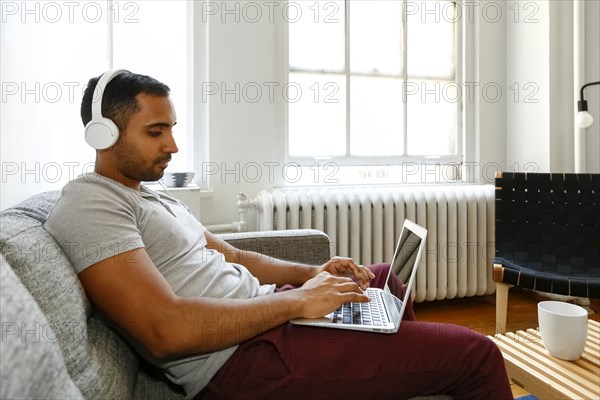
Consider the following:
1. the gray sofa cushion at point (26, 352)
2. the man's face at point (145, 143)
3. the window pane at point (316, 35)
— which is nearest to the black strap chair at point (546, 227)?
the window pane at point (316, 35)

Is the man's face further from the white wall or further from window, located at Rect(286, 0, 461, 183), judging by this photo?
window, located at Rect(286, 0, 461, 183)

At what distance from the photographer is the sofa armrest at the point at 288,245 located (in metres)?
1.55

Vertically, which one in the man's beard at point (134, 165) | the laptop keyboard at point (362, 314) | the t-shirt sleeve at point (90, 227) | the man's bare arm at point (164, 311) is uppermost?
the man's beard at point (134, 165)

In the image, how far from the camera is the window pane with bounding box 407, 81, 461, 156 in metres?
2.75

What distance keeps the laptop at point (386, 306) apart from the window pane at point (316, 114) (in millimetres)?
1263

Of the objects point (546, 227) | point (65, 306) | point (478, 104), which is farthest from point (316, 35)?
point (65, 306)

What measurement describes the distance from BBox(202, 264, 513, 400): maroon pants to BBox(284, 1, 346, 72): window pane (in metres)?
1.91

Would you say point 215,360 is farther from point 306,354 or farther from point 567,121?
point 567,121

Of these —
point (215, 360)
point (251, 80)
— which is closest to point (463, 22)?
point (251, 80)

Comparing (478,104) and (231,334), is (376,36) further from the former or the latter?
(231,334)

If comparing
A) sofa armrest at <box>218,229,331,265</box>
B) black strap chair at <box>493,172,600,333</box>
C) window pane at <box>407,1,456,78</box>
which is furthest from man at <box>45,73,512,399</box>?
window pane at <box>407,1,456,78</box>

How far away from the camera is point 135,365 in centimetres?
103

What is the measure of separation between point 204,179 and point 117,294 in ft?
5.02

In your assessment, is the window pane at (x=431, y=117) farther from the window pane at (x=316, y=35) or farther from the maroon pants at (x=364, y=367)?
the maroon pants at (x=364, y=367)
